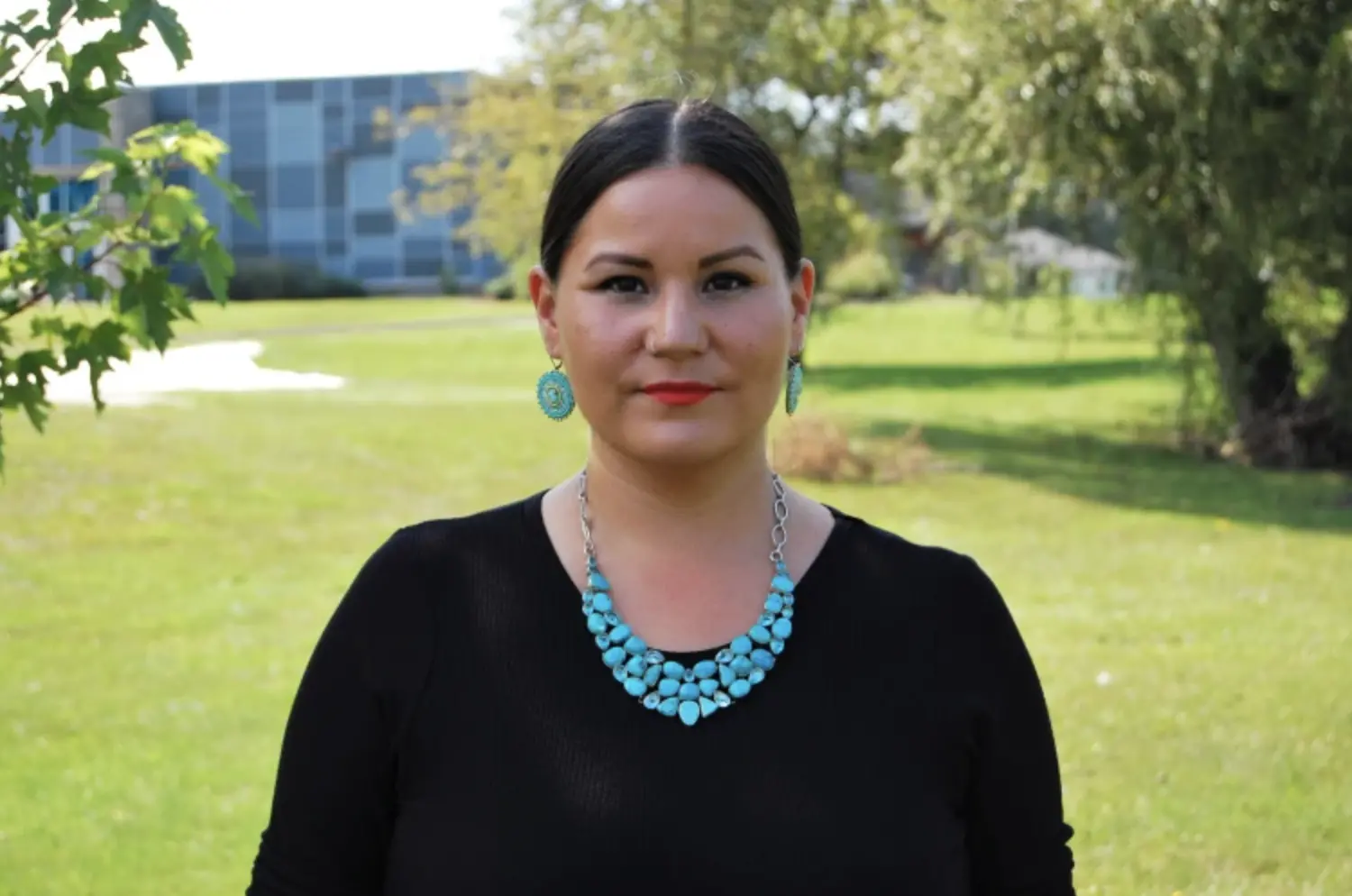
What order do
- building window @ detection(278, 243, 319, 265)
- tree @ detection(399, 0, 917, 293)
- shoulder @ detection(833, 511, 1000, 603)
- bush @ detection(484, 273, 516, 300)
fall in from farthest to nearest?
building window @ detection(278, 243, 319, 265), bush @ detection(484, 273, 516, 300), tree @ detection(399, 0, 917, 293), shoulder @ detection(833, 511, 1000, 603)

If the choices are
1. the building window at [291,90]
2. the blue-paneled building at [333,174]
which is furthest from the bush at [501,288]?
the building window at [291,90]

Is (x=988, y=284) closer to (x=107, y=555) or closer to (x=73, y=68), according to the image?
(x=107, y=555)

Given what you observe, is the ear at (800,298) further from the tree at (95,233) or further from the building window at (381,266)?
the building window at (381,266)

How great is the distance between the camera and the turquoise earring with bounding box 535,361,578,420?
232 cm

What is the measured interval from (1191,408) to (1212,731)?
484 inches

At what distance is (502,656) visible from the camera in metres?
2.12

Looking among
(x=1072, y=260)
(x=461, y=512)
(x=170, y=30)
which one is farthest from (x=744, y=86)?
(x=170, y=30)

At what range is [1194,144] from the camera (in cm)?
1550

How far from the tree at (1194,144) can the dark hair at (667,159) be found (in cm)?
1352

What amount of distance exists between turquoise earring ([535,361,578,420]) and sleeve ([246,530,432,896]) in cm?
39

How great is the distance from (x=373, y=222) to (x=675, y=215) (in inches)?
2517

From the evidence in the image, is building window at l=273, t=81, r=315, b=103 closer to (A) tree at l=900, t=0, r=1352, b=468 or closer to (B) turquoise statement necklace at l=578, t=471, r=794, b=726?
(A) tree at l=900, t=0, r=1352, b=468

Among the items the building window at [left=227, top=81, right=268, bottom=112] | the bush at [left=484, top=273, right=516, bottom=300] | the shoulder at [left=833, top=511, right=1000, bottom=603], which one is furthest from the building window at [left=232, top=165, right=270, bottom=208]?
the shoulder at [left=833, top=511, right=1000, bottom=603]

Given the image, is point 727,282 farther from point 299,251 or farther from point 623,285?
point 299,251
